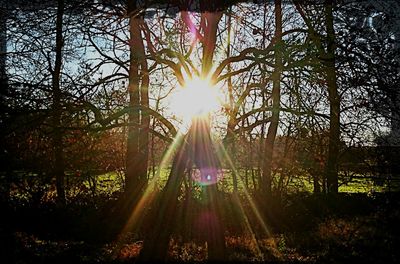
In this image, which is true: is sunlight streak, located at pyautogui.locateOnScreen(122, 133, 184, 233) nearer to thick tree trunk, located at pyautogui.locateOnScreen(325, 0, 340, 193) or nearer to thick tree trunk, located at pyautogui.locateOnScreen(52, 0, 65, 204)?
thick tree trunk, located at pyautogui.locateOnScreen(52, 0, 65, 204)

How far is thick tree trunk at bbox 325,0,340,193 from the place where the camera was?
8391 mm

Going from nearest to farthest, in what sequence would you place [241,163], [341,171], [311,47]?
1. [311,47]
2. [341,171]
3. [241,163]

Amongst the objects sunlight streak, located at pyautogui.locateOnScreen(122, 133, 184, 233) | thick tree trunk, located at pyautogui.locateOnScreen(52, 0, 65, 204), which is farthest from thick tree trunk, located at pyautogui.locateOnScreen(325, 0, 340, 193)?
thick tree trunk, located at pyautogui.locateOnScreen(52, 0, 65, 204)

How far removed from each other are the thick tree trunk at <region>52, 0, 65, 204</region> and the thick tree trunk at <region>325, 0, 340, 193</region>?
16.2ft

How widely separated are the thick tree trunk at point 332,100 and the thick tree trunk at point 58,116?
492 centimetres

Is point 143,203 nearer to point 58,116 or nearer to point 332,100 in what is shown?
point 58,116

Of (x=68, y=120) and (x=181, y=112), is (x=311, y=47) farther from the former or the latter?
(x=181, y=112)

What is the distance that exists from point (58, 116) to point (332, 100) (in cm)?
561

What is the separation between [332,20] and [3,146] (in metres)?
6.71

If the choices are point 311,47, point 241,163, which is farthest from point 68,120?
point 241,163

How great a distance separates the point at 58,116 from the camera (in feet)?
28.7

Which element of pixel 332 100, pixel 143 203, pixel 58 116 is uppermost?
pixel 332 100

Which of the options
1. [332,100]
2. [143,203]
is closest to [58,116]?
[143,203]

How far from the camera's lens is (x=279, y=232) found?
1272cm
